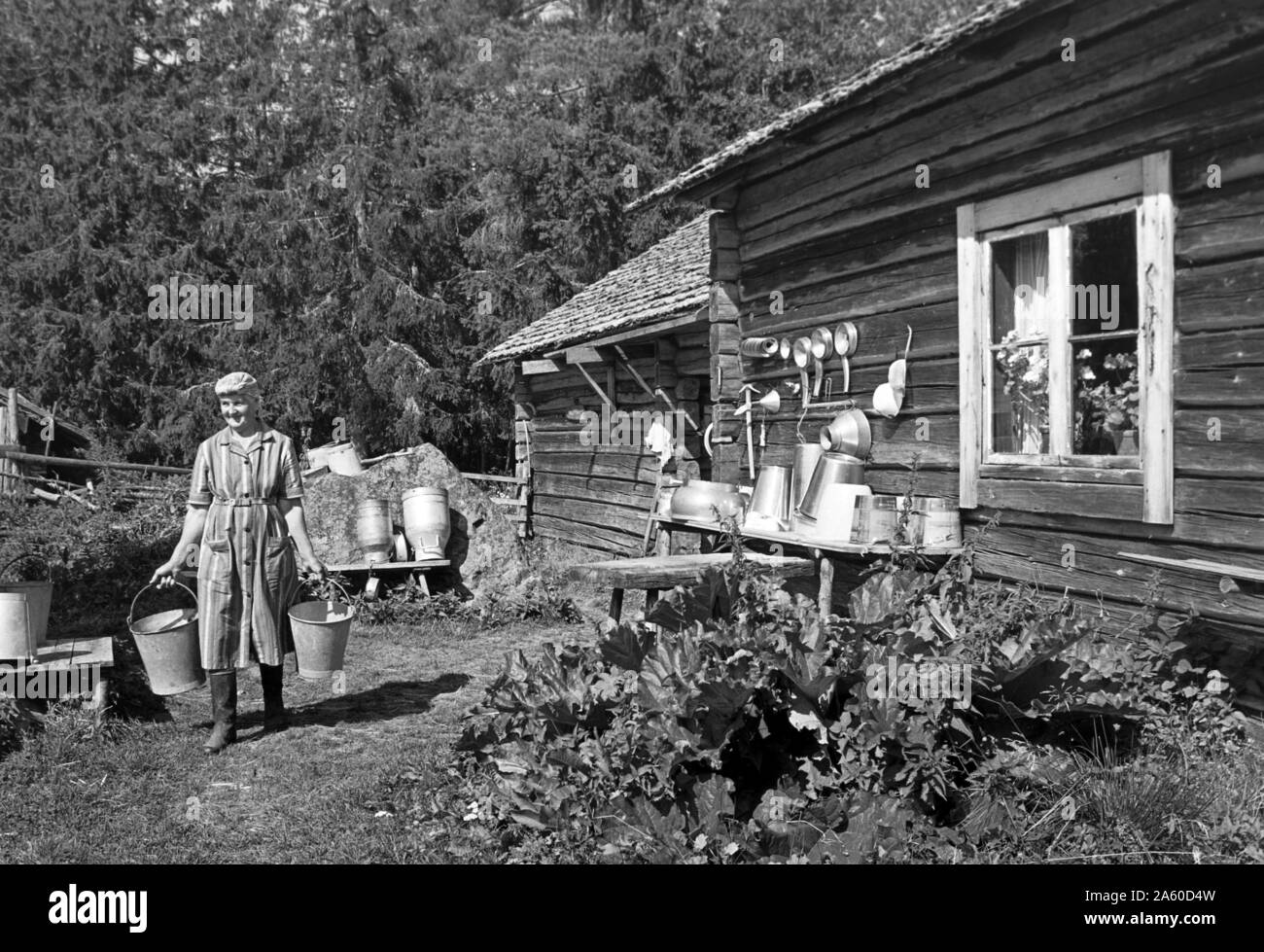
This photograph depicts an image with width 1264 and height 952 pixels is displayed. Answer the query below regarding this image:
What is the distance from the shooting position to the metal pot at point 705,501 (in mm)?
8031

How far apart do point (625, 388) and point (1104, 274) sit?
25.2 ft

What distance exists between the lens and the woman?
17.3 feet

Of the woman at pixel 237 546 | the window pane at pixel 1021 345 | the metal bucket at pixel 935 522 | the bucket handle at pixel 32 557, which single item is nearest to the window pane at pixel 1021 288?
the window pane at pixel 1021 345

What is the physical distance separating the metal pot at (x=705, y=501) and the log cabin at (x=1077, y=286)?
4.40 feet

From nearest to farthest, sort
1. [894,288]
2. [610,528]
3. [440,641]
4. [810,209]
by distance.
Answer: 1. [894,288]
2. [810,209]
3. [440,641]
4. [610,528]

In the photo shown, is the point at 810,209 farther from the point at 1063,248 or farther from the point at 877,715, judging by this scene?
the point at 877,715

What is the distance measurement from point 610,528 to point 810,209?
612cm

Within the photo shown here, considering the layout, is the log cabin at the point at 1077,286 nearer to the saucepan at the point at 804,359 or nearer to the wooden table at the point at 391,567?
the saucepan at the point at 804,359

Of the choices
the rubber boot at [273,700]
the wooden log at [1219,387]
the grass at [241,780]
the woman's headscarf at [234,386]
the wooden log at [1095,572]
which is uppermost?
the woman's headscarf at [234,386]

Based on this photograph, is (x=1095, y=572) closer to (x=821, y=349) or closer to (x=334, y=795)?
(x=821, y=349)

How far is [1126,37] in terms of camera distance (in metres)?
5.03

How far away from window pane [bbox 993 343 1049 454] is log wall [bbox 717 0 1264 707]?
0.31 meters

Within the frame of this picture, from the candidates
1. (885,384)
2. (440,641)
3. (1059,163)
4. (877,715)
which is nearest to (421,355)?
(440,641)

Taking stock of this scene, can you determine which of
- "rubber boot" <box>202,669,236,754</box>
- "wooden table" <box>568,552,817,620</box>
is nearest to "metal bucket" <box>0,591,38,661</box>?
"rubber boot" <box>202,669,236,754</box>
